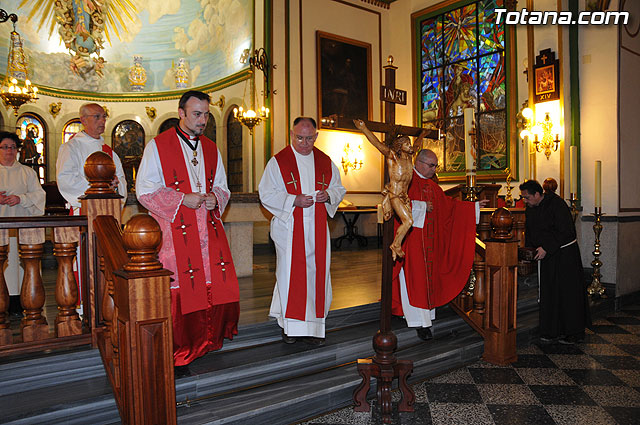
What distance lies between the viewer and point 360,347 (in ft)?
13.3

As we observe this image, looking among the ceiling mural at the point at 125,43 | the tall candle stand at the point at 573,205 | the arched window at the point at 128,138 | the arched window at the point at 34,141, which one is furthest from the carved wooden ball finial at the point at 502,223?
the arched window at the point at 128,138

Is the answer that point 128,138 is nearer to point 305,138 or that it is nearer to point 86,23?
point 86,23

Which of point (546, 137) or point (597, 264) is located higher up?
point (546, 137)

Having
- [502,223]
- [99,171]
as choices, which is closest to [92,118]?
[99,171]

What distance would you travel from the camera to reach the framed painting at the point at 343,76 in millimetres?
11055

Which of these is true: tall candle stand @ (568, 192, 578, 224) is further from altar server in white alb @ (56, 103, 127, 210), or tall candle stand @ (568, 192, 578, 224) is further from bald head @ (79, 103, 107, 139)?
bald head @ (79, 103, 107, 139)

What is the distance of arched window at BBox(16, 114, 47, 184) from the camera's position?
41.7 ft

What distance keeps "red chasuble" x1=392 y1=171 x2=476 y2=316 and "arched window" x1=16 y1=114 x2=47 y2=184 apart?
448 inches

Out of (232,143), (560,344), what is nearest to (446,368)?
(560,344)

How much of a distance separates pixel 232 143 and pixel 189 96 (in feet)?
32.2

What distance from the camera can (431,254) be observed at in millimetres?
4539

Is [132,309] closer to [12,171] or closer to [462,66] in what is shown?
[12,171]

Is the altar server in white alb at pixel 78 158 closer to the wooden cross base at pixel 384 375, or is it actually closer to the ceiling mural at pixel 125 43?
the wooden cross base at pixel 384 375

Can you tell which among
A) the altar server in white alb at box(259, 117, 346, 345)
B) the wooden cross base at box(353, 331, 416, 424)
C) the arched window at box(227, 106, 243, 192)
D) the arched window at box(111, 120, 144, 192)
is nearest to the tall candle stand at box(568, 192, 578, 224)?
the altar server in white alb at box(259, 117, 346, 345)
